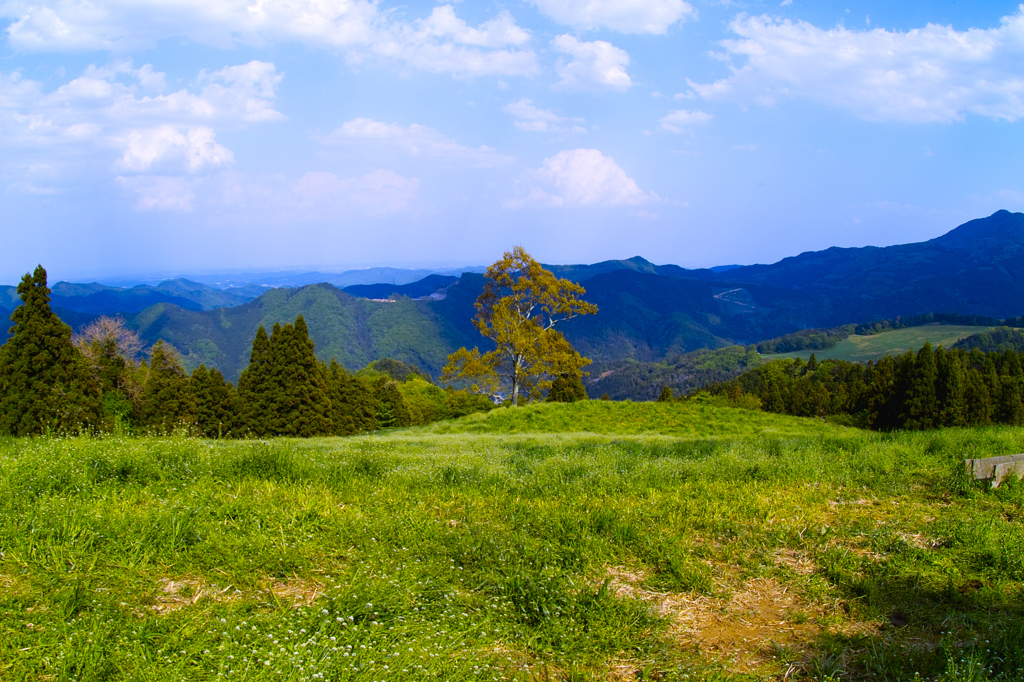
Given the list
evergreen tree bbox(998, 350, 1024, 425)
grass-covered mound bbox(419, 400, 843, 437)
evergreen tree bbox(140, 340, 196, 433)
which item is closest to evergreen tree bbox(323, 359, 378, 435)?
evergreen tree bbox(140, 340, 196, 433)

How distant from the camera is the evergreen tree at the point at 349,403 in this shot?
4791cm

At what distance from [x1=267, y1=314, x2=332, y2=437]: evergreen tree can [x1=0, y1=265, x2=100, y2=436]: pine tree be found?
392 inches

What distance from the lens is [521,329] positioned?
109 feet

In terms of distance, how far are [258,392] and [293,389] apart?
8.30ft

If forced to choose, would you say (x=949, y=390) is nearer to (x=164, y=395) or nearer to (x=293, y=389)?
(x=293, y=389)

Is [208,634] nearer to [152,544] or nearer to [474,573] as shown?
[152,544]

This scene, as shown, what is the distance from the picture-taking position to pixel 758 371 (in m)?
139

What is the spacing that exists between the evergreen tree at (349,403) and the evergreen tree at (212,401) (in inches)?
296

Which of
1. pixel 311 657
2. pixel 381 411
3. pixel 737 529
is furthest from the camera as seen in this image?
pixel 381 411

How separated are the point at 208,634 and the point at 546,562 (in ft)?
8.27

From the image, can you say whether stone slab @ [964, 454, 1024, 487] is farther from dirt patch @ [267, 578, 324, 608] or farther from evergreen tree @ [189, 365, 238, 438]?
evergreen tree @ [189, 365, 238, 438]

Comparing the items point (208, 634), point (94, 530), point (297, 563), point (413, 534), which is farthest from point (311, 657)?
point (94, 530)

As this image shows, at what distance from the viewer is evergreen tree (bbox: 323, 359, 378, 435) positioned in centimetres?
4791

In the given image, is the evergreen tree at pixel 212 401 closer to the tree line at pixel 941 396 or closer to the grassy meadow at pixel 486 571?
the grassy meadow at pixel 486 571
